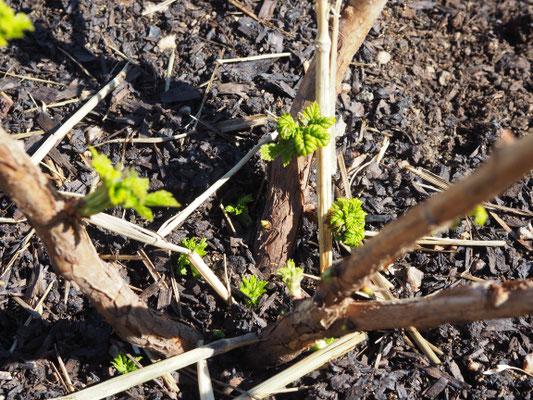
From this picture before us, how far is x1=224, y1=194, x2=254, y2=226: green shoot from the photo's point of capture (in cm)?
272

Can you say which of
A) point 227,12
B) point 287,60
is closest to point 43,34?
point 227,12

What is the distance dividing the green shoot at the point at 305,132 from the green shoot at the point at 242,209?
0.53 meters

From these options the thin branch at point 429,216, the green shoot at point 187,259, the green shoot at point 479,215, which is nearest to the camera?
the thin branch at point 429,216

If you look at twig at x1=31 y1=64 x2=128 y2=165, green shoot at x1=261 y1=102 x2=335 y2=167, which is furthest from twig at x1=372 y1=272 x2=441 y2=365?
twig at x1=31 y1=64 x2=128 y2=165

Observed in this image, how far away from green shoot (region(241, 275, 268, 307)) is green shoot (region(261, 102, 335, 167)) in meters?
0.62

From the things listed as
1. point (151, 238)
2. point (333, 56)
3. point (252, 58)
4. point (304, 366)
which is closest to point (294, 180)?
point (333, 56)

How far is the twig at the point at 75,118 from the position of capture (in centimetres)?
270

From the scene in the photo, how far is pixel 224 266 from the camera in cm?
261

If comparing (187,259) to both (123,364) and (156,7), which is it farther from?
(156,7)

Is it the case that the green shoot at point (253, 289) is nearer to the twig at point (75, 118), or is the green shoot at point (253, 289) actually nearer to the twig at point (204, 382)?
the twig at point (204, 382)

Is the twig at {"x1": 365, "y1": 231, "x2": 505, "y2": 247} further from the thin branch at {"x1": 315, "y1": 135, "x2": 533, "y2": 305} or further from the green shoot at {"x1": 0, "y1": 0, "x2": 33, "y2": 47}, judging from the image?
the green shoot at {"x1": 0, "y1": 0, "x2": 33, "y2": 47}

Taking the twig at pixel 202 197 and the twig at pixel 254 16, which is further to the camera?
the twig at pixel 254 16

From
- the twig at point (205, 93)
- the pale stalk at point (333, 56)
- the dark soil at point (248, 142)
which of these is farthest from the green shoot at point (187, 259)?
the pale stalk at point (333, 56)

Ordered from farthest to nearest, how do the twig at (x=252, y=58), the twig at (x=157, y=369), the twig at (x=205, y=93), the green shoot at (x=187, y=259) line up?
the twig at (x=252, y=58) → the twig at (x=205, y=93) → the green shoot at (x=187, y=259) → the twig at (x=157, y=369)
